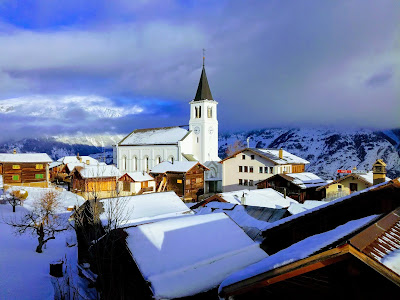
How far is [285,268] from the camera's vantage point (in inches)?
156

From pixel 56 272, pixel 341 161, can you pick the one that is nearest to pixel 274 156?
pixel 56 272

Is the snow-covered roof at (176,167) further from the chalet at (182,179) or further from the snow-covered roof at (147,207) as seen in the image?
the snow-covered roof at (147,207)

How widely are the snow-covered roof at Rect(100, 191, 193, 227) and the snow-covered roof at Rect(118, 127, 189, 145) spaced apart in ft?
132

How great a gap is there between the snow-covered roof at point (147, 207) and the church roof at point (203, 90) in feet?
152

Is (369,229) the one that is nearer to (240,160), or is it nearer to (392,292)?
(392,292)

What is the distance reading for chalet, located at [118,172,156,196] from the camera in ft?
134

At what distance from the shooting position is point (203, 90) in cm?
6456

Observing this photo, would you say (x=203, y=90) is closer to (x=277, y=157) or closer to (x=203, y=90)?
(x=203, y=90)

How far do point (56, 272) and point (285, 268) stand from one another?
49.0ft

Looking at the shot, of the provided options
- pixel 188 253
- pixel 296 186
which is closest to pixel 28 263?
pixel 188 253

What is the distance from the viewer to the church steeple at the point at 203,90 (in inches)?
2515

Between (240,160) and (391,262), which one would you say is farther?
(240,160)

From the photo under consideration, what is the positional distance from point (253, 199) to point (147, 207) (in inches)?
367

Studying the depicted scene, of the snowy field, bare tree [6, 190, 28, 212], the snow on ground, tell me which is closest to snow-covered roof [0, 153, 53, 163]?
bare tree [6, 190, 28, 212]
